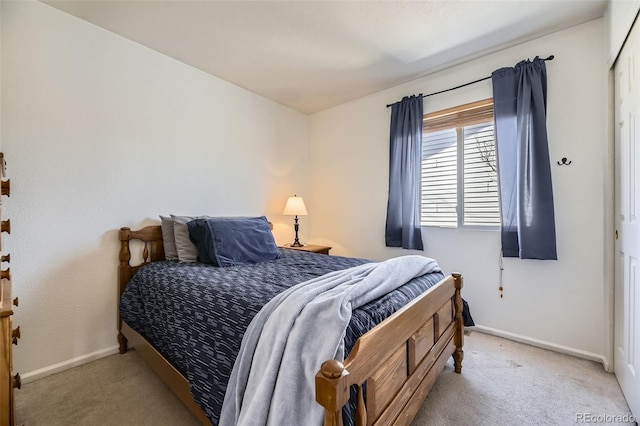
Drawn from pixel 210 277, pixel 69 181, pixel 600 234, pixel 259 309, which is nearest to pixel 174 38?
pixel 69 181

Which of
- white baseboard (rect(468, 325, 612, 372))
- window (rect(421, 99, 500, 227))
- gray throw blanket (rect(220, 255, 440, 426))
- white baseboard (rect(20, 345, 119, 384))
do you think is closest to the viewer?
gray throw blanket (rect(220, 255, 440, 426))

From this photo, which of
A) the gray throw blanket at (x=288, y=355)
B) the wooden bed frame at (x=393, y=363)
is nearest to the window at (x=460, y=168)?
the wooden bed frame at (x=393, y=363)

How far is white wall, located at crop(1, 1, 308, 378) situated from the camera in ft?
6.22

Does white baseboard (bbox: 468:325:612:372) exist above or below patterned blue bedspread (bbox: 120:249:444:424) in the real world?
below

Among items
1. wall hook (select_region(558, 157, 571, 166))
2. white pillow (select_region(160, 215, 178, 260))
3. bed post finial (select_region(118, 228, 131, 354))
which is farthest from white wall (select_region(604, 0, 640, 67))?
bed post finial (select_region(118, 228, 131, 354))

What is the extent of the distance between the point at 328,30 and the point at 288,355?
2304 millimetres

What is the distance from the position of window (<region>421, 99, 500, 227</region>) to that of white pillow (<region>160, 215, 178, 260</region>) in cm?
240

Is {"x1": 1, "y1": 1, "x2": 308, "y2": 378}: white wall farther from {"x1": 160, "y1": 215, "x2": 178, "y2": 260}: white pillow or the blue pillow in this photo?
the blue pillow

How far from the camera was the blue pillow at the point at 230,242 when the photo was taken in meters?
2.19

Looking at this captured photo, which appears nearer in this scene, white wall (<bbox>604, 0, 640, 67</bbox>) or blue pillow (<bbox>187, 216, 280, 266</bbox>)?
white wall (<bbox>604, 0, 640, 67</bbox>)

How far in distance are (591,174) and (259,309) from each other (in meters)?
2.58

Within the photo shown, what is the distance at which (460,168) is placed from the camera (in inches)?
110

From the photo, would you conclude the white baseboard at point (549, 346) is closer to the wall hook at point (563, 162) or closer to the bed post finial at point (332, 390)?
the wall hook at point (563, 162)

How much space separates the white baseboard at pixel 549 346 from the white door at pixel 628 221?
0.60ft
